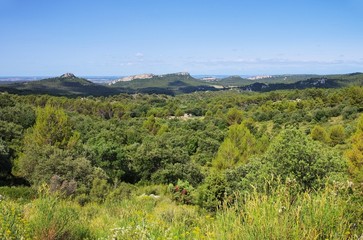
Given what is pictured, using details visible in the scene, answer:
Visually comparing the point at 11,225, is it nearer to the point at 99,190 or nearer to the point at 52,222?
the point at 52,222

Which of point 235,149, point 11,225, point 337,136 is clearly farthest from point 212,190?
point 337,136

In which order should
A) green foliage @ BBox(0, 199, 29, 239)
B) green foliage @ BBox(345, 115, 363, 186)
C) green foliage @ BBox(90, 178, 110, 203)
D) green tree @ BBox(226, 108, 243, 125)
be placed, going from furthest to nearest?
green tree @ BBox(226, 108, 243, 125)
green foliage @ BBox(345, 115, 363, 186)
green foliage @ BBox(90, 178, 110, 203)
green foliage @ BBox(0, 199, 29, 239)

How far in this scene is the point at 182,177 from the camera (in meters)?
28.3

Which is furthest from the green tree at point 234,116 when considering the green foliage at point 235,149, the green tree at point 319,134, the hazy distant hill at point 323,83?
the hazy distant hill at point 323,83

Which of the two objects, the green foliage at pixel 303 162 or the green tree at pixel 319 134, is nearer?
the green foliage at pixel 303 162

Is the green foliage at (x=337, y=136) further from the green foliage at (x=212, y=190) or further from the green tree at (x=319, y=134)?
the green foliage at (x=212, y=190)

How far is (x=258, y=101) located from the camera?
3546 inches

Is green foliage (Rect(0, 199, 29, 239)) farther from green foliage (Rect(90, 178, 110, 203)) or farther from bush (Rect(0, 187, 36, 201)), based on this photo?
bush (Rect(0, 187, 36, 201))

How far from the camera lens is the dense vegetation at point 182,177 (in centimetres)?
322

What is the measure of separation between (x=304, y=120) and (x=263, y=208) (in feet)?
186

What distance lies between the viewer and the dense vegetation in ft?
10.6

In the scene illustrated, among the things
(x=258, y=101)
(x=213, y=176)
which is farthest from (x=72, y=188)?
(x=258, y=101)

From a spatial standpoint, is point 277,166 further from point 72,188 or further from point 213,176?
point 72,188

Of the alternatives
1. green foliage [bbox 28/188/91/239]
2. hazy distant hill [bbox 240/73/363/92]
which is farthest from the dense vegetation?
hazy distant hill [bbox 240/73/363/92]
